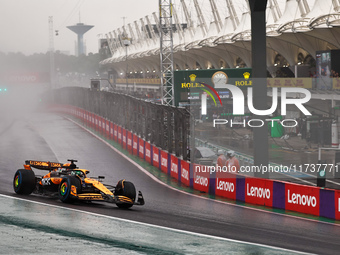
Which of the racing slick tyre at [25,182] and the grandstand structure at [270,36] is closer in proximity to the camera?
the racing slick tyre at [25,182]

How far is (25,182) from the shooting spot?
17.2m

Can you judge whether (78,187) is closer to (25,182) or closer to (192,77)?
(25,182)

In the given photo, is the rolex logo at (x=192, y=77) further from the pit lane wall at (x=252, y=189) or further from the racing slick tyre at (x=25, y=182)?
the racing slick tyre at (x=25, y=182)

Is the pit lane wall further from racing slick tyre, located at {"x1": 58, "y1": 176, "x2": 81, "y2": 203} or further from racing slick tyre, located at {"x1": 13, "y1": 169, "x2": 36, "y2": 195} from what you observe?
racing slick tyre, located at {"x1": 13, "y1": 169, "x2": 36, "y2": 195}

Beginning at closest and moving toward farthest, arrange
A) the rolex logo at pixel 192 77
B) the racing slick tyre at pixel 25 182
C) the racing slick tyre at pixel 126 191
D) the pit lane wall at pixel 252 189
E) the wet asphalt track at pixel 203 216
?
the wet asphalt track at pixel 203 216 → the pit lane wall at pixel 252 189 → the racing slick tyre at pixel 126 191 → the racing slick tyre at pixel 25 182 → the rolex logo at pixel 192 77

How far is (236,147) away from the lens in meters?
19.3

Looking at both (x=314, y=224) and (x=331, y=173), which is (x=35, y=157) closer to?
(x=331, y=173)

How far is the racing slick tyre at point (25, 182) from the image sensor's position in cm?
1709

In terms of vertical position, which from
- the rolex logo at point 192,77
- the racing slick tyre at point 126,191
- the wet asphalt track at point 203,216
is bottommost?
the wet asphalt track at point 203,216

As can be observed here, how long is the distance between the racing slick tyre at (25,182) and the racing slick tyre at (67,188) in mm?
1315

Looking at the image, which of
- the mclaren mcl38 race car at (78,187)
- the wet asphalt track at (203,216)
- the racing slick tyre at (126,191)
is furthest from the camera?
the racing slick tyre at (126,191)

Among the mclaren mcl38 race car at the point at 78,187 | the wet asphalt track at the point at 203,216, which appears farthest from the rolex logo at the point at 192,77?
the mclaren mcl38 race car at the point at 78,187

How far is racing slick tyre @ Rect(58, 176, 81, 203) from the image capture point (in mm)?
15711

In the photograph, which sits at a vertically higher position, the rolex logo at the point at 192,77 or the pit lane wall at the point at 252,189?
the rolex logo at the point at 192,77
